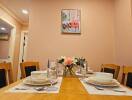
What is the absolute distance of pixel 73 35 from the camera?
110 inches

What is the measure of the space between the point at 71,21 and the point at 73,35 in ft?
0.98

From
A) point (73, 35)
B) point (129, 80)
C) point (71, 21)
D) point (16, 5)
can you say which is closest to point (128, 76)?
point (129, 80)

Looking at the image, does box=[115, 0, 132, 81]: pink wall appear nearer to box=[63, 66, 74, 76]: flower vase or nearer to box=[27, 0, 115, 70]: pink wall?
box=[27, 0, 115, 70]: pink wall

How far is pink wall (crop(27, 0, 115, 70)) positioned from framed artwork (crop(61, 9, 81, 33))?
0.08 m

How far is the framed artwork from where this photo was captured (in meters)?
2.79

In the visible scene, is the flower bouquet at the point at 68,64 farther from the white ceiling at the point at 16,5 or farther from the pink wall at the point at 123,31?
the white ceiling at the point at 16,5

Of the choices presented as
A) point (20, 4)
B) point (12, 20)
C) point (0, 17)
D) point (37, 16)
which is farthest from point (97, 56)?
point (12, 20)

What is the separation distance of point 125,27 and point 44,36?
1576mm

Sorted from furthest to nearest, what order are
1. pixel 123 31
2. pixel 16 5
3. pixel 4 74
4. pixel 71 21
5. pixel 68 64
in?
pixel 16 5, pixel 71 21, pixel 123 31, pixel 68 64, pixel 4 74

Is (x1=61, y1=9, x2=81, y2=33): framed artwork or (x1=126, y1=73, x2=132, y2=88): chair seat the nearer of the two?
(x1=126, y1=73, x2=132, y2=88): chair seat

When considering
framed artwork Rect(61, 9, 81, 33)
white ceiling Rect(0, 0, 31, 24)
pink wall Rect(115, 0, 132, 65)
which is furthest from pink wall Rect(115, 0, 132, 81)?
white ceiling Rect(0, 0, 31, 24)

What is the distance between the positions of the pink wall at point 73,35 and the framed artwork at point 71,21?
79mm

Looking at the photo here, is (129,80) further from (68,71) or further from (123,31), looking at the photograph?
(123,31)

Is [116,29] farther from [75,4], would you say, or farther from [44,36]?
[44,36]
